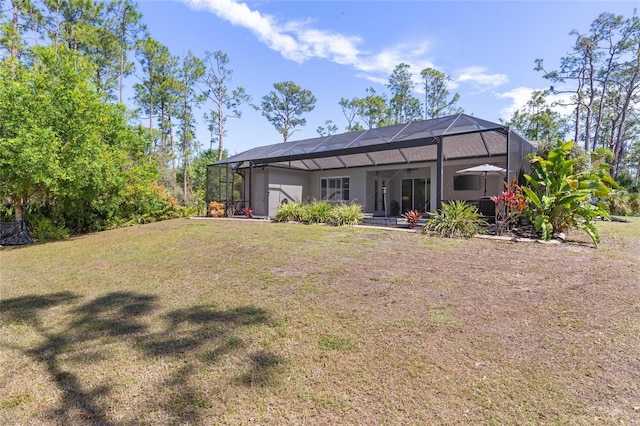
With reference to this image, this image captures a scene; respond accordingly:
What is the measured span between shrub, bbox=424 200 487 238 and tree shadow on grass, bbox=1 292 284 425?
5.95m

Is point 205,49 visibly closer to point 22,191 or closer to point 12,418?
point 22,191

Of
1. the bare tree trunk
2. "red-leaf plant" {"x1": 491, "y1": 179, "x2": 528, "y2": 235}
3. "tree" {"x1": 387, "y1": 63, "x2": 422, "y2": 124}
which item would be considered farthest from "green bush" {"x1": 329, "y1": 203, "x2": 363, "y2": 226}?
"tree" {"x1": 387, "y1": 63, "x2": 422, "y2": 124}

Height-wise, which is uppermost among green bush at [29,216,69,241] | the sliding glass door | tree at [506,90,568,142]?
tree at [506,90,568,142]

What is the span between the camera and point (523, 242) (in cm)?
700

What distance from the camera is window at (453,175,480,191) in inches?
548

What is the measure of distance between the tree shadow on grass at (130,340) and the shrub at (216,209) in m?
10.6

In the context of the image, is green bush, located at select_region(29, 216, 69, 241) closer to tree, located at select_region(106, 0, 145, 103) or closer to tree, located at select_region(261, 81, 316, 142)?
tree, located at select_region(106, 0, 145, 103)

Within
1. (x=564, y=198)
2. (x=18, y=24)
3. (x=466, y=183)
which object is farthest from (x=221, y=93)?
(x=564, y=198)

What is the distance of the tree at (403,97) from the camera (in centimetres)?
3172

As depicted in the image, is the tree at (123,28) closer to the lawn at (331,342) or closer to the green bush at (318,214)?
the green bush at (318,214)

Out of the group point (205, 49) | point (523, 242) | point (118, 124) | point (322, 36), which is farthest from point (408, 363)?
point (205, 49)

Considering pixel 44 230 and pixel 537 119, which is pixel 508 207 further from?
pixel 537 119

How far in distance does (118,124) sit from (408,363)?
44.2ft

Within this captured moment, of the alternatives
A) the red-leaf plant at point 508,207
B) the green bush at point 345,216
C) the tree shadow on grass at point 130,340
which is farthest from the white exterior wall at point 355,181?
the tree shadow on grass at point 130,340
